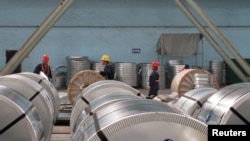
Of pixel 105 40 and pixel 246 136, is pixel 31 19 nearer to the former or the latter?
pixel 105 40

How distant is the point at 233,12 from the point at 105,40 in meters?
5.33

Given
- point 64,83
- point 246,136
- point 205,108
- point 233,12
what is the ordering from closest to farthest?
point 246,136 → point 205,108 → point 64,83 → point 233,12

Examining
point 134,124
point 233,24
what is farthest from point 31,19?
point 134,124

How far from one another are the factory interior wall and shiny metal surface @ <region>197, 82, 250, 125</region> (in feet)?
38.8

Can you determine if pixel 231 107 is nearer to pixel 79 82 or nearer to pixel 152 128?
pixel 152 128

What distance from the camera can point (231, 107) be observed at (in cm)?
330

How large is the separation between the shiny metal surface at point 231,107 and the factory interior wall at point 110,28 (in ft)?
38.8

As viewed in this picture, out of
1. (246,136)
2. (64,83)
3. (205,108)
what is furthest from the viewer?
(64,83)

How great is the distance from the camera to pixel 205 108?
4.02 metres

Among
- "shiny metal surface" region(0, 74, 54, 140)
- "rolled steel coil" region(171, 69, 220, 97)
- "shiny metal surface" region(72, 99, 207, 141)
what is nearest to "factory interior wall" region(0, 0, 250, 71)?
"rolled steel coil" region(171, 69, 220, 97)

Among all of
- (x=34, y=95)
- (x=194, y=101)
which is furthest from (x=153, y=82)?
(x=34, y=95)

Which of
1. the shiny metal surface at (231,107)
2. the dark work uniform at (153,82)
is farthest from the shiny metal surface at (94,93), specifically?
the dark work uniform at (153,82)

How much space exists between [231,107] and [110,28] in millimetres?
12413

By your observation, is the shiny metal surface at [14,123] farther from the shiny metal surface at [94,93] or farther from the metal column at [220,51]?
the metal column at [220,51]
